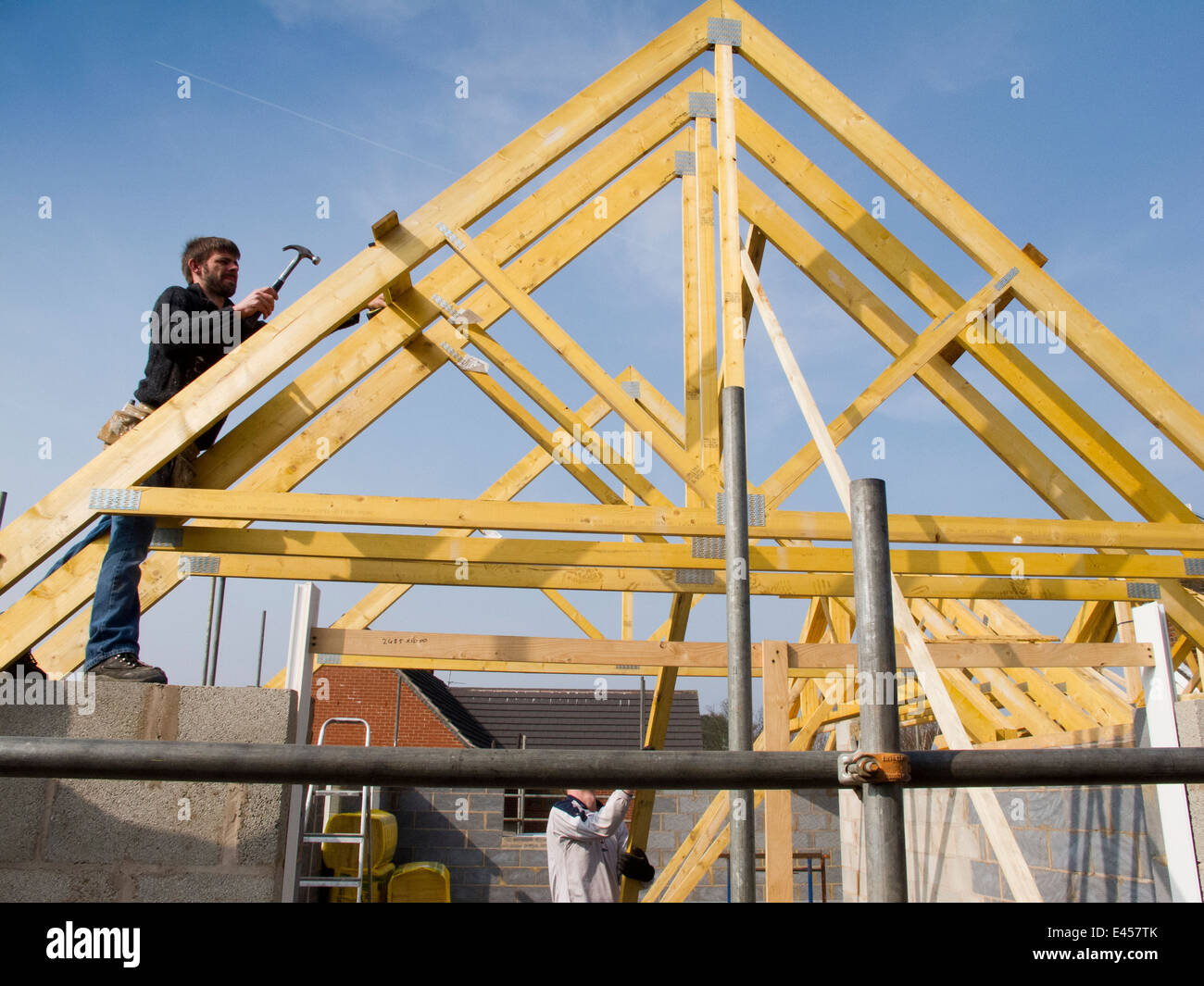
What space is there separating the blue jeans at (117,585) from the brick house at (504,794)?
496 cm

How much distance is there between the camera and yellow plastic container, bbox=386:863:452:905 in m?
11.2

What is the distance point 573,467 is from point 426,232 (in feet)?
5.67

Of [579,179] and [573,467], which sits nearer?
[579,179]

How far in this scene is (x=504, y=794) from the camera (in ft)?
47.7

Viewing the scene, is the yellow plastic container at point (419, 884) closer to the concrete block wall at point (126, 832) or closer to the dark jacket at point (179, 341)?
the concrete block wall at point (126, 832)

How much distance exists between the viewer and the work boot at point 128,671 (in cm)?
330

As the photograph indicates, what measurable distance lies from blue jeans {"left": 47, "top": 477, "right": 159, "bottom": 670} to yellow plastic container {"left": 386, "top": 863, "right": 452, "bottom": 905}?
28.3 feet

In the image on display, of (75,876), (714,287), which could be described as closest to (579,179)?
(714,287)

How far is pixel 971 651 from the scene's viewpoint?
178 inches

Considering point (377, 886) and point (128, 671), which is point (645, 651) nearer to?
point (128, 671)

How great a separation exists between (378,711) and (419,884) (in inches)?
442

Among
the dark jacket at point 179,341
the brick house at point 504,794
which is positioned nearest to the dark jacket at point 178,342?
the dark jacket at point 179,341
